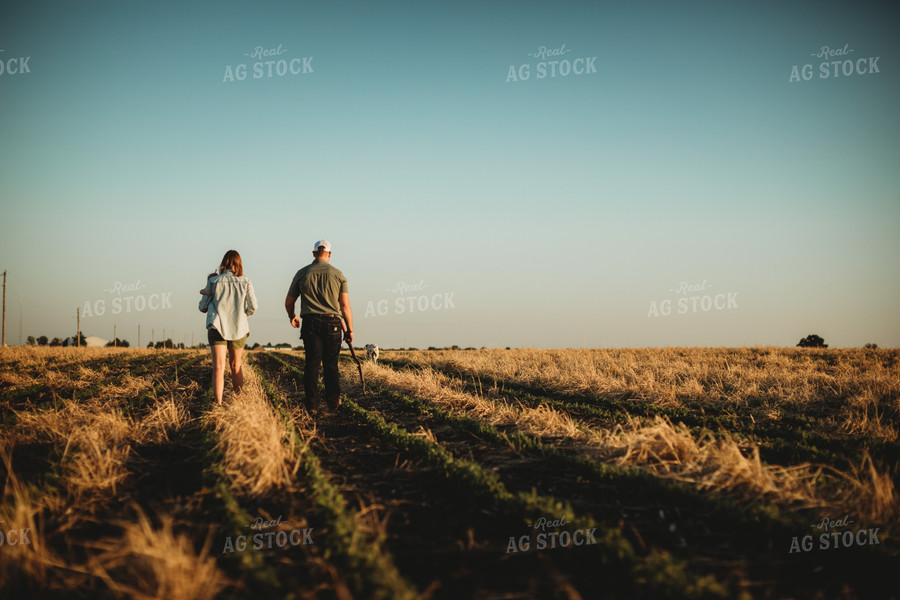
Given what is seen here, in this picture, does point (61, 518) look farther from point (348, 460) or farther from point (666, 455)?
point (666, 455)

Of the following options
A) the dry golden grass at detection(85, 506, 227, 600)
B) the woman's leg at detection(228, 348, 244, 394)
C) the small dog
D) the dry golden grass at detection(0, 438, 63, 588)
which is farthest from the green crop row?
the small dog

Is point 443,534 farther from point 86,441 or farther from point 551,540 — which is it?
point 86,441

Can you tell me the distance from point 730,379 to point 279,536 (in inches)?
521

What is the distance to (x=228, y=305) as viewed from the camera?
7898 mm

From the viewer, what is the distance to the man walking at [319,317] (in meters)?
8.06

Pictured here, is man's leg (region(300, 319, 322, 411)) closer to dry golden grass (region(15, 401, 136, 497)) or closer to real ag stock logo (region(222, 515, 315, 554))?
dry golden grass (region(15, 401, 136, 497))

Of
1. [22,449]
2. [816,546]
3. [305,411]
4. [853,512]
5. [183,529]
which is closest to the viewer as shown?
[816,546]

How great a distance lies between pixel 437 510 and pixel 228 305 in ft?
19.2

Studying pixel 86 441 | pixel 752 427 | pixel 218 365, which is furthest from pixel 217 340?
pixel 752 427

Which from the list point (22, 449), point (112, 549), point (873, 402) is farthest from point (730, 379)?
point (22, 449)

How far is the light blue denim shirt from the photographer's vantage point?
782 centimetres

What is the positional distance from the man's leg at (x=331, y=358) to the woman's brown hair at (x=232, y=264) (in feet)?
6.14

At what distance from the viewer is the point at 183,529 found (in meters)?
3.23

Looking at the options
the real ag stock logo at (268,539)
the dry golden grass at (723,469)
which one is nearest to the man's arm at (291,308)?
the dry golden grass at (723,469)
